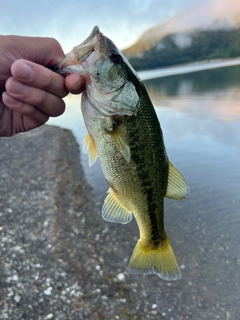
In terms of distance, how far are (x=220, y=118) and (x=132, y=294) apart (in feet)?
54.5

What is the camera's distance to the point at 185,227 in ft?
27.8

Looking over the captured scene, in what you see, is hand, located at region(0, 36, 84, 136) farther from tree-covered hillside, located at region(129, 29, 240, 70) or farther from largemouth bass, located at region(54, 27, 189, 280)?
tree-covered hillside, located at region(129, 29, 240, 70)

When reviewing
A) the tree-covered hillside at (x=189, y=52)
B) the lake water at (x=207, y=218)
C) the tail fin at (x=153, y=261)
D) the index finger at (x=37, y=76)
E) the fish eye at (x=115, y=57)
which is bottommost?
the lake water at (x=207, y=218)

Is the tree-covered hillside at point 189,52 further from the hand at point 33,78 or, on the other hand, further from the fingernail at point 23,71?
the fingernail at point 23,71

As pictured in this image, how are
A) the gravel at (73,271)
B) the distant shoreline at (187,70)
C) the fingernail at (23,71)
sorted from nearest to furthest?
the fingernail at (23,71)
the gravel at (73,271)
the distant shoreline at (187,70)

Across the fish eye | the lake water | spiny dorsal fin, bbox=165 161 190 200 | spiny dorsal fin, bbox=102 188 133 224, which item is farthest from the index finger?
the lake water

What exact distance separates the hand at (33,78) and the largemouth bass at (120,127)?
0.13m

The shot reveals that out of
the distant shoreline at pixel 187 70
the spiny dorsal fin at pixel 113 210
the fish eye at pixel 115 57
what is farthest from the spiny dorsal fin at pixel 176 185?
the distant shoreline at pixel 187 70

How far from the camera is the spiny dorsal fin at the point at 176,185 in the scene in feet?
10.1

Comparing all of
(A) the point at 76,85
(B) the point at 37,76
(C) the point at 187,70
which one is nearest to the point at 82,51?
(A) the point at 76,85

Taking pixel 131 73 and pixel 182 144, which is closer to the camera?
pixel 131 73

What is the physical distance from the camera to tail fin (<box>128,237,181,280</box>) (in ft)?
10.9

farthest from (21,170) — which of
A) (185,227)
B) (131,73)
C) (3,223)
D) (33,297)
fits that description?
(131,73)

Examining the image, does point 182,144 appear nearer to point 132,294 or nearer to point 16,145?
point 16,145
